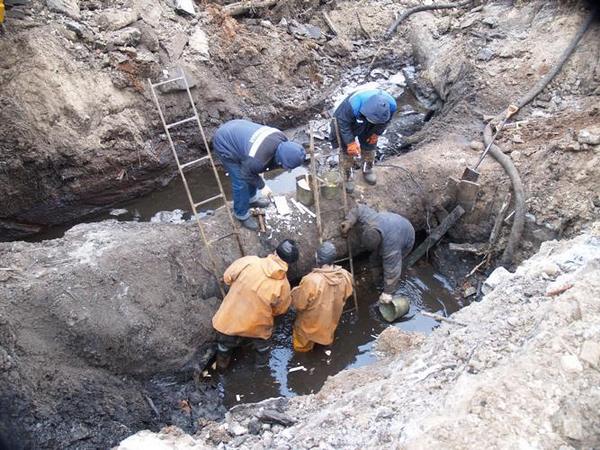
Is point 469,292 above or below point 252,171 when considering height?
below

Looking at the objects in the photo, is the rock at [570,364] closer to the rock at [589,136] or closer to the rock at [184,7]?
the rock at [589,136]

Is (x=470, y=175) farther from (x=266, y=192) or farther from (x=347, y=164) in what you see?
(x=266, y=192)

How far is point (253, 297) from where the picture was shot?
18.7 ft

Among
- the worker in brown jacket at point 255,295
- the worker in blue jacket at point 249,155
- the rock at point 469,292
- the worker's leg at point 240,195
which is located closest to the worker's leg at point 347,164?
the worker in blue jacket at point 249,155

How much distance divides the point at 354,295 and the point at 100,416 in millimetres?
3476

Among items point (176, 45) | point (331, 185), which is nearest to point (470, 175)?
point (331, 185)

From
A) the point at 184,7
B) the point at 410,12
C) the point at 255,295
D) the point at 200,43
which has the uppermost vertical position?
the point at 184,7

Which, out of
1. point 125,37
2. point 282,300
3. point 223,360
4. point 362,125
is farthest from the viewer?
point 125,37

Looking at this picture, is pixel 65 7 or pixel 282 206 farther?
pixel 65 7

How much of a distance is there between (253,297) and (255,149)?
1807mm

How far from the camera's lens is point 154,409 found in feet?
18.8

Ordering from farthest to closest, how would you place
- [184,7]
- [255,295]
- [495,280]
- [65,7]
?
[184,7] → [65,7] → [495,280] → [255,295]

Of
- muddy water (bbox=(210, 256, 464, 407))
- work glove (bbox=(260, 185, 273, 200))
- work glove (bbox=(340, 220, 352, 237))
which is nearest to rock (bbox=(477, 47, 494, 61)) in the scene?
muddy water (bbox=(210, 256, 464, 407))

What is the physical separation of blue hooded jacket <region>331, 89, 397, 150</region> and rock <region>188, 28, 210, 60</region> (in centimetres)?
394
